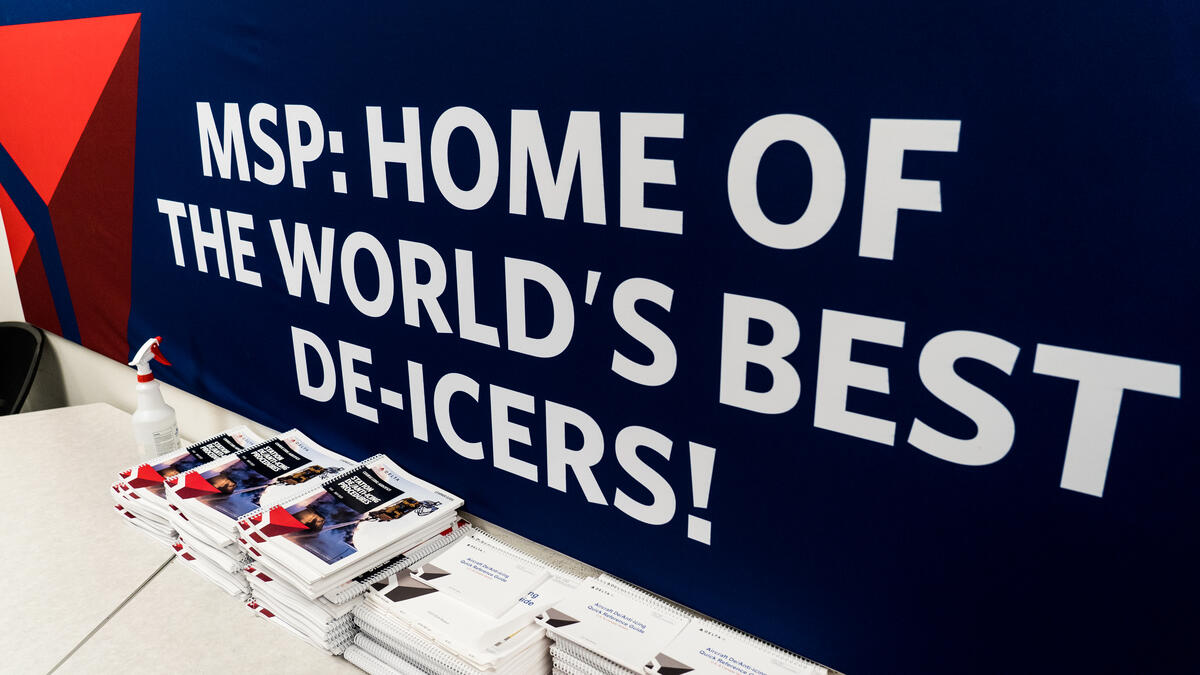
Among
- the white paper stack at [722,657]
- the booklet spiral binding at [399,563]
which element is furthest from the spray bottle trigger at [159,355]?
the white paper stack at [722,657]

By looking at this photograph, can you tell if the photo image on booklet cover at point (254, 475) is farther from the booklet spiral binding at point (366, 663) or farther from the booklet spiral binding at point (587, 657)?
the booklet spiral binding at point (587, 657)

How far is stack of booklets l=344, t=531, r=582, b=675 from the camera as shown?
3.65 ft

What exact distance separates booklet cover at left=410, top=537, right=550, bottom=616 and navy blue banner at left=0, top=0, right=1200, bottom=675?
8 cm

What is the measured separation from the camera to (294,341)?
1648 millimetres

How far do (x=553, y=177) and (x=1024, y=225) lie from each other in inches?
24.0

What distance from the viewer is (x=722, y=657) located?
106 centimetres

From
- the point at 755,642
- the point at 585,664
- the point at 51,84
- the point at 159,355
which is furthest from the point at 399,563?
the point at 51,84

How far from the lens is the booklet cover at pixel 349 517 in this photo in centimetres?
128

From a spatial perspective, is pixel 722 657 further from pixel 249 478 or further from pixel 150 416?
pixel 150 416

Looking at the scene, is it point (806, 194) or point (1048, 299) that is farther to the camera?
point (806, 194)

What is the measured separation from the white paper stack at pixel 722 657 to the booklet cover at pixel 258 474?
31.6 inches

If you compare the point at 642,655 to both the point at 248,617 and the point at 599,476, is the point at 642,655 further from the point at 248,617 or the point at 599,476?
the point at 248,617

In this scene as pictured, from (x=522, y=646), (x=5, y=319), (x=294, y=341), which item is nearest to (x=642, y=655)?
(x=522, y=646)

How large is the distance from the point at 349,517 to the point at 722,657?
2.25 feet
